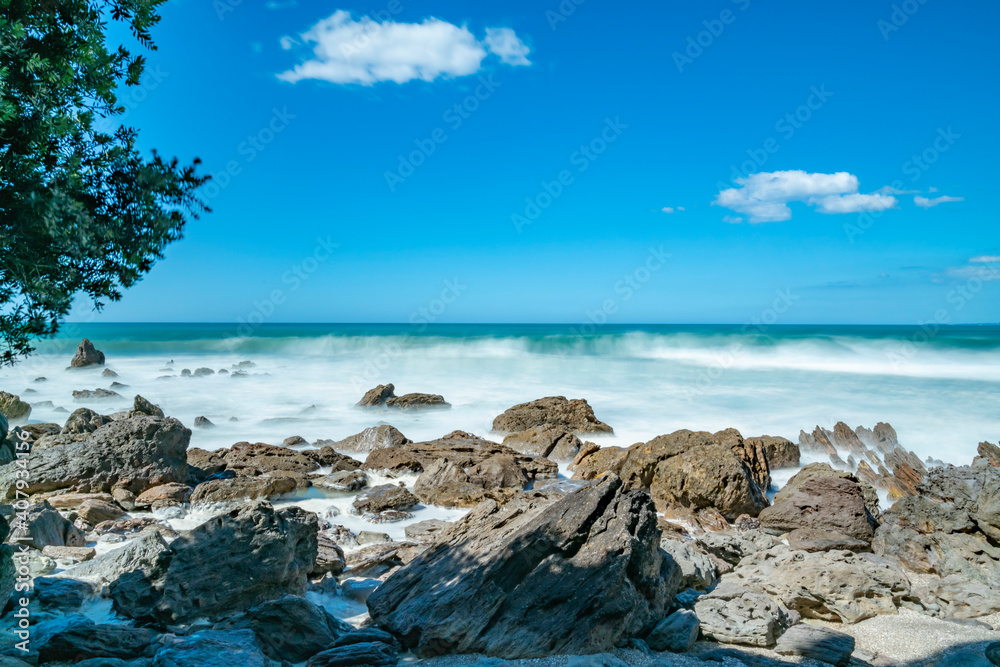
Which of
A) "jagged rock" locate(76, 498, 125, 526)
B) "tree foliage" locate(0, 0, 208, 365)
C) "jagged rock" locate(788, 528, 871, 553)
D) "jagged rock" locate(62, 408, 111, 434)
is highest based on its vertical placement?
"tree foliage" locate(0, 0, 208, 365)

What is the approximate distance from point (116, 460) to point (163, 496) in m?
1.13

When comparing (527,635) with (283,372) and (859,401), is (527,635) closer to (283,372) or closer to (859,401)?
(859,401)

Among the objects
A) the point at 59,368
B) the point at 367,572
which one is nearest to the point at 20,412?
the point at 367,572

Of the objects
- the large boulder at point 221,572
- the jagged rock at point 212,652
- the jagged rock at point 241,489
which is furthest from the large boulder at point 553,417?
the jagged rock at point 212,652

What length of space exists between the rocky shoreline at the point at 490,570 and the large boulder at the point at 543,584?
2 cm

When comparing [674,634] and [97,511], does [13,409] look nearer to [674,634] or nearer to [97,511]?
[97,511]

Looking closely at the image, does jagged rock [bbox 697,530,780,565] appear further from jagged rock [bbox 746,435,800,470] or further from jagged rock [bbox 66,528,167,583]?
jagged rock [bbox 66,528,167,583]

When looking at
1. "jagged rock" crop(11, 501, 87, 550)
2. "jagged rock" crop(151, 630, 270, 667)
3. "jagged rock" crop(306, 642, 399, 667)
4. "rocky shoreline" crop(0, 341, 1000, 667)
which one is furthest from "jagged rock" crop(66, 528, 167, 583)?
"jagged rock" crop(306, 642, 399, 667)

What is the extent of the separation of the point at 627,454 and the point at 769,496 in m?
2.73

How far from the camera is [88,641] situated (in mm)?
4422

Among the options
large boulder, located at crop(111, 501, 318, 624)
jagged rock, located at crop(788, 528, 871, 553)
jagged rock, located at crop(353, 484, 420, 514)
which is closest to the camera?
large boulder, located at crop(111, 501, 318, 624)

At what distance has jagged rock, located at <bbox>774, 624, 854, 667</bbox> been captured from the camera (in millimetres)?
5012

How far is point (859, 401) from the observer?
77.2 ft

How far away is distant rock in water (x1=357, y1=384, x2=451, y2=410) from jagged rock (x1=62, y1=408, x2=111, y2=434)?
901 cm
